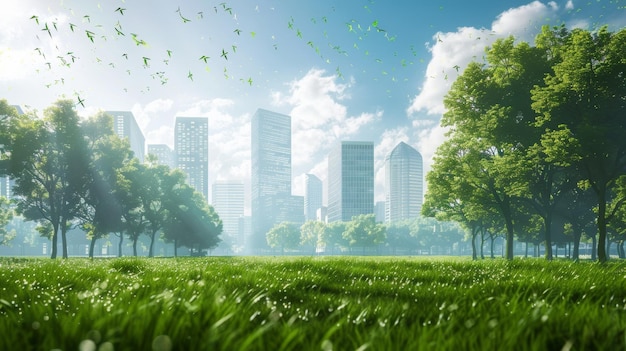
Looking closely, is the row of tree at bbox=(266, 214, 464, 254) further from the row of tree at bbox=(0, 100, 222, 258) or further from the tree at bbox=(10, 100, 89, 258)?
the tree at bbox=(10, 100, 89, 258)

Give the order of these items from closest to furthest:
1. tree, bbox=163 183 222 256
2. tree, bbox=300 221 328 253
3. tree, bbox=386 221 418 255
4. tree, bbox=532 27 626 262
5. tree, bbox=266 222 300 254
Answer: tree, bbox=532 27 626 262
tree, bbox=163 183 222 256
tree, bbox=386 221 418 255
tree, bbox=266 222 300 254
tree, bbox=300 221 328 253

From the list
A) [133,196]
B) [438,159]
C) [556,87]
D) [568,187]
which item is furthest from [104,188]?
[568,187]

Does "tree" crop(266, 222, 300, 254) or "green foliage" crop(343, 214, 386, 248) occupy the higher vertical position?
"green foliage" crop(343, 214, 386, 248)

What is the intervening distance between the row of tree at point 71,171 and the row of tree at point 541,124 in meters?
39.6

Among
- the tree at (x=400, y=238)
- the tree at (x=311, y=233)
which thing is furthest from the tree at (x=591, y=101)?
the tree at (x=311, y=233)

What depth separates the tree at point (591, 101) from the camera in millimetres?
23094

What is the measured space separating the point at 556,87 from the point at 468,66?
916 cm

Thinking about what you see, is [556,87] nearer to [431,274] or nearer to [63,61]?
[431,274]

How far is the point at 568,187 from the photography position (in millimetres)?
33062

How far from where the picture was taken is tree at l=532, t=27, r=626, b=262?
75.8 feet

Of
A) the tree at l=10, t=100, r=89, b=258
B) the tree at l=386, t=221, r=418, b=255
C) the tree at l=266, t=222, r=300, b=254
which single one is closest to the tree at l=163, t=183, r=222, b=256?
the tree at l=10, t=100, r=89, b=258

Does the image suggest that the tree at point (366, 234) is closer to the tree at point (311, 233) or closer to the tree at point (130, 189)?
the tree at point (311, 233)

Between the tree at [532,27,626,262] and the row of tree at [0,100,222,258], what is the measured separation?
46143mm

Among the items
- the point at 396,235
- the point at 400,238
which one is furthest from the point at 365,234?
the point at 396,235
